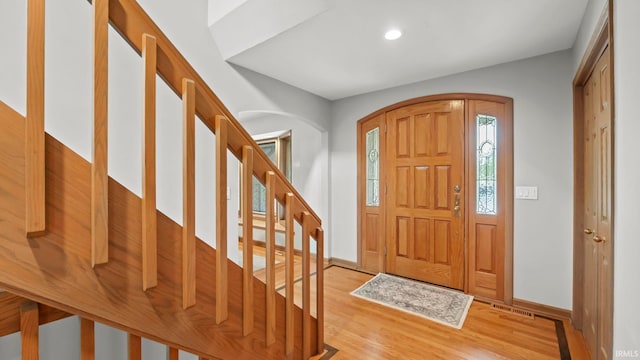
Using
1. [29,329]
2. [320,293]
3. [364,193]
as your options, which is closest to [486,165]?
[364,193]

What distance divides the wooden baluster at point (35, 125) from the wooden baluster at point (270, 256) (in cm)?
84

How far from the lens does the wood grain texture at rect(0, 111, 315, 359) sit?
0.73 meters

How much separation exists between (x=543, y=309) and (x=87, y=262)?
132 inches

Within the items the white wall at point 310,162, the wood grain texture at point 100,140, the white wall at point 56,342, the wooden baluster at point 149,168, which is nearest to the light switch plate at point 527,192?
the white wall at point 310,162

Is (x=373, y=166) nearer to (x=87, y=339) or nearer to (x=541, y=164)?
(x=541, y=164)

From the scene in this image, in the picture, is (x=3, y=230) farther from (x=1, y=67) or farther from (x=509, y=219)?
(x=509, y=219)

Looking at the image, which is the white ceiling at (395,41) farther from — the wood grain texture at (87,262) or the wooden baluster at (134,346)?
the wooden baluster at (134,346)

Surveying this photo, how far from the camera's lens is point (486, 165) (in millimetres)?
2906

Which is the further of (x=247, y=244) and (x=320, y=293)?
(x=320, y=293)

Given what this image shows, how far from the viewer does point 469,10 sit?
1911 millimetres

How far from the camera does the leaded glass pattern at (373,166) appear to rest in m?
3.70

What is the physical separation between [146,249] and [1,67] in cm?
137

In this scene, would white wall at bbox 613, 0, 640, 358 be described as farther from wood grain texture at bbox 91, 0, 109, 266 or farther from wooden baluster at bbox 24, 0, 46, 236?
wooden baluster at bbox 24, 0, 46, 236

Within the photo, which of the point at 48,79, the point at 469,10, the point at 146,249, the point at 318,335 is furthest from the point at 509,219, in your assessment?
the point at 48,79
